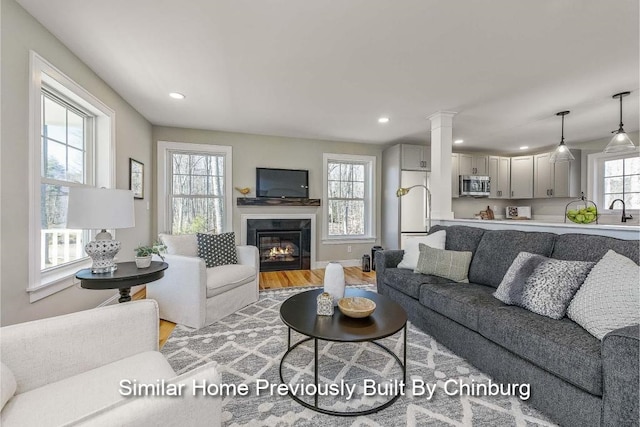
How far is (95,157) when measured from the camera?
2.84m

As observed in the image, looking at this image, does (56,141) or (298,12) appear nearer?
(298,12)

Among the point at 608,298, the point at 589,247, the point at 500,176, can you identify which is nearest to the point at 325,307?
the point at 608,298

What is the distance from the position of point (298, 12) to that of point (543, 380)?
250cm

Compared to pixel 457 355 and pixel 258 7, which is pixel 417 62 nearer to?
pixel 258 7

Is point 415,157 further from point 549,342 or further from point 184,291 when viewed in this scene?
point 184,291

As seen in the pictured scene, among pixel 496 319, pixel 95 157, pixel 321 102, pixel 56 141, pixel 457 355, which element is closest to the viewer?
pixel 496 319

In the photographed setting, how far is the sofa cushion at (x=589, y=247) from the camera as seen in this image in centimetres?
168

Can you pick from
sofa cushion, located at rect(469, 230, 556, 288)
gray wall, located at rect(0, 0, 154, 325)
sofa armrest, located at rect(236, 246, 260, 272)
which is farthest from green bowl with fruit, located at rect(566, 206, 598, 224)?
gray wall, located at rect(0, 0, 154, 325)

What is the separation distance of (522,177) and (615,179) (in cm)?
131

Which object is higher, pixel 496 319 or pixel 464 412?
pixel 496 319

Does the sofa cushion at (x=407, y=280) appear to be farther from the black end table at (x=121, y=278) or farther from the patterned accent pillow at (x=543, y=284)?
the black end table at (x=121, y=278)

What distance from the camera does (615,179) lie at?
15.5 ft

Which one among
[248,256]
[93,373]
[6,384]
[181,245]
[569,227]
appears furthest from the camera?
[248,256]

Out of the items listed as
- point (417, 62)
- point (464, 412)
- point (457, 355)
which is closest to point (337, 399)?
point (464, 412)
